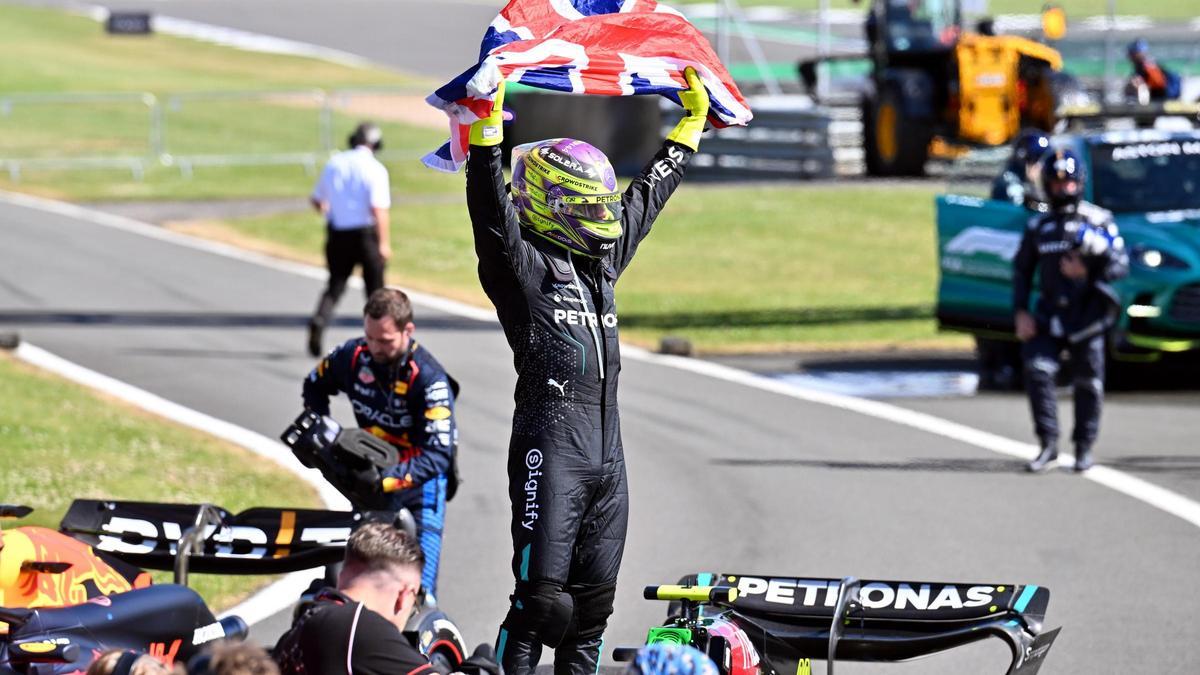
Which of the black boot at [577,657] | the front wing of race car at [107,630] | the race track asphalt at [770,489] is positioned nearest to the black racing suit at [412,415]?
the race track asphalt at [770,489]

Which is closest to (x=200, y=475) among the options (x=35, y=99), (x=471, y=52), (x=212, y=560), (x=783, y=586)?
(x=212, y=560)

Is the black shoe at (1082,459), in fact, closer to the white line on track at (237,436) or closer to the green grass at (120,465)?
the white line on track at (237,436)

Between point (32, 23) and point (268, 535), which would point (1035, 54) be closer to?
point (268, 535)

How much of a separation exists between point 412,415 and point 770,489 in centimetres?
389

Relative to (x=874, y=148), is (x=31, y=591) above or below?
above

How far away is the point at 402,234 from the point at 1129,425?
1422cm

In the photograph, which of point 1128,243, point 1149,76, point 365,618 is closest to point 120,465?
point 365,618

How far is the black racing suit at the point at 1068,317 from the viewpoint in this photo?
1232 centimetres

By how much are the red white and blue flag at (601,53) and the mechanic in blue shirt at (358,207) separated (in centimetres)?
880

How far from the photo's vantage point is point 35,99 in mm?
33156

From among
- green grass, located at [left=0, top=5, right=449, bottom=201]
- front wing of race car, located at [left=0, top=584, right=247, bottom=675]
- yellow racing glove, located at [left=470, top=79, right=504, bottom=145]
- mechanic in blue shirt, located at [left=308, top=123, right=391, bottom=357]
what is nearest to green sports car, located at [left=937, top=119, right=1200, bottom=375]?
mechanic in blue shirt, located at [left=308, top=123, right=391, bottom=357]

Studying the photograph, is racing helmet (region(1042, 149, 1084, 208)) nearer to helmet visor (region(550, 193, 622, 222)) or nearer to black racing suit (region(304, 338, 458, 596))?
black racing suit (region(304, 338, 458, 596))

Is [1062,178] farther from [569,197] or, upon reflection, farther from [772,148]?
[772,148]

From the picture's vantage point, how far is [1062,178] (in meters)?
12.4
